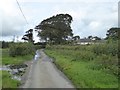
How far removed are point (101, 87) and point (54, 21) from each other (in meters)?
86.4

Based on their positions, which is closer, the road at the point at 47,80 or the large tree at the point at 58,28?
the road at the point at 47,80

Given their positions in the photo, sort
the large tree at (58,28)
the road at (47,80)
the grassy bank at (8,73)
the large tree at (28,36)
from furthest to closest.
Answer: the large tree at (28,36) < the large tree at (58,28) < the grassy bank at (8,73) < the road at (47,80)

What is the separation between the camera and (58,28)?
3826 inches

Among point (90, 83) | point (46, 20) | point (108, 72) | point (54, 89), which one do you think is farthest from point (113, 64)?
point (46, 20)

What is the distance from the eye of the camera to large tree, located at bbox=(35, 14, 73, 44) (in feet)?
314

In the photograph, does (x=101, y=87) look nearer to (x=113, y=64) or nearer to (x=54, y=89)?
(x=54, y=89)

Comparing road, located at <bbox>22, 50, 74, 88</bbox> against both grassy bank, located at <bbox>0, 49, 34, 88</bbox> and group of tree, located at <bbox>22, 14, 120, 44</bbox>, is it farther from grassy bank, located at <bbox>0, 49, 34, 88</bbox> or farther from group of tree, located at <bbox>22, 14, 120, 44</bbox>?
group of tree, located at <bbox>22, 14, 120, 44</bbox>

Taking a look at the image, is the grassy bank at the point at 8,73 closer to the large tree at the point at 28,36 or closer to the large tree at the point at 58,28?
the large tree at the point at 58,28

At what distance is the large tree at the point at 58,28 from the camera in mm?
95812

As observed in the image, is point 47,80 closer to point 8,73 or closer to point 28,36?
point 8,73

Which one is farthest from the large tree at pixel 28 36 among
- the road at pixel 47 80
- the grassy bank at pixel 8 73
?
the road at pixel 47 80

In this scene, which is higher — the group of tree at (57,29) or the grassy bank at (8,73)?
the group of tree at (57,29)

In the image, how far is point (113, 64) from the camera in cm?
1931

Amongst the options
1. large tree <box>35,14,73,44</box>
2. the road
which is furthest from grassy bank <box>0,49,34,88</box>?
large tree <box>35,14,73,44</box>
